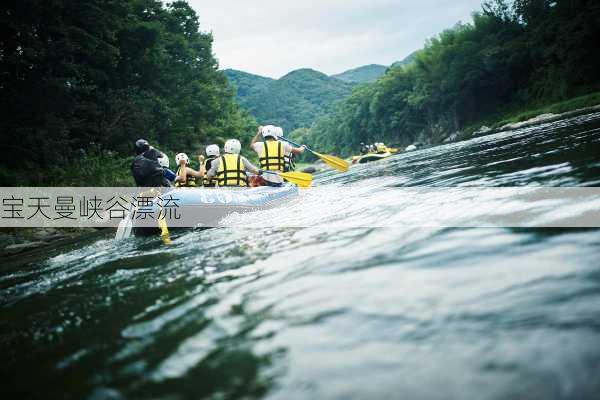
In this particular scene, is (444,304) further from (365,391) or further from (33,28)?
(33,28)

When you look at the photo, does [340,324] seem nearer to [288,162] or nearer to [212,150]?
[212,150]

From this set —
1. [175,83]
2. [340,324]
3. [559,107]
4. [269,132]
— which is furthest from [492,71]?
[340,324]

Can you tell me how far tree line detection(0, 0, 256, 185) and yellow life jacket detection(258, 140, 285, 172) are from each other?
945 cm

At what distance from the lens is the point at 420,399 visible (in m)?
1.35

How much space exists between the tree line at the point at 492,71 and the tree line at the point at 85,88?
108 feet

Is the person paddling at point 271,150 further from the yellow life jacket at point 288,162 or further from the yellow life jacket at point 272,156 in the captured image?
the yellow life jacket at point 288,162

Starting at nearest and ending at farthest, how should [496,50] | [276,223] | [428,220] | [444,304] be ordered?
[444,304] < [428,220] < [276,223] < [496,50]

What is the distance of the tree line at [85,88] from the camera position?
1489 cm

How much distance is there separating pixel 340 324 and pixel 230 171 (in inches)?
274

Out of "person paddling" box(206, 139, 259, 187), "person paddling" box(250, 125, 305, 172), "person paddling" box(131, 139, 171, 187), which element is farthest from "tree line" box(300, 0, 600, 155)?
"person paddling" box(131, 139, 171, 187)

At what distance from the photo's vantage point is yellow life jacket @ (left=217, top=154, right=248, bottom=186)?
8641mm

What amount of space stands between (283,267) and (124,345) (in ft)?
4.56

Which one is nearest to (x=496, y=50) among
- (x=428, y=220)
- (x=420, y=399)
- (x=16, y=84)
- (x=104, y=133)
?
(x=104, y=133)

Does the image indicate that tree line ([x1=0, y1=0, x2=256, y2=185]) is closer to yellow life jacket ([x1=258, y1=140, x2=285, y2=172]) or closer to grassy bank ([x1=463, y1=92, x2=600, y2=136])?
yellow life jacket ([x1=258, y1=140, x2=285, y2=172])
